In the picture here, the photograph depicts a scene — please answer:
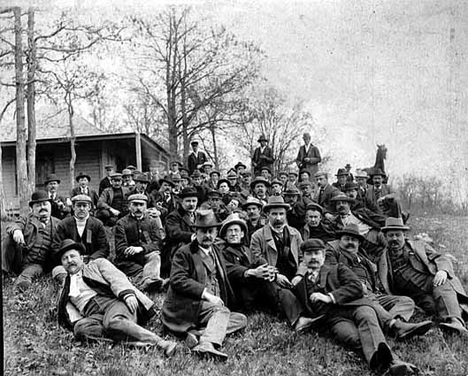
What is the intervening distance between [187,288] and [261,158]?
7562 millimetres

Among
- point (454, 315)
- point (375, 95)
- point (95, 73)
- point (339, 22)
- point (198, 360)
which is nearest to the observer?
point (198, 360)

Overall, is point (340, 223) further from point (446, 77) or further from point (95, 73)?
point (95, 73)

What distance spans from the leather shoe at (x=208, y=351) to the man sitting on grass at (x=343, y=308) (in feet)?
3.99

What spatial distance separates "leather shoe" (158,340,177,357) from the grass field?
73 millimetres

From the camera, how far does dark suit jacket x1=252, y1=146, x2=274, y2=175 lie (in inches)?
494

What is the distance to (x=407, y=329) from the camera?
5293mm

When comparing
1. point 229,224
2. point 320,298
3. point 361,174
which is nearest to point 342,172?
point 361,174

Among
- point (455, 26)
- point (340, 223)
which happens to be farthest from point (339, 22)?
point (340, 223)

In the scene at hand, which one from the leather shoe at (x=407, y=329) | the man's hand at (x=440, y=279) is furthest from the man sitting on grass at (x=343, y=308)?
the man's hand at (x=440, y=279)

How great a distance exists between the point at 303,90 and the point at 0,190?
6.35 m

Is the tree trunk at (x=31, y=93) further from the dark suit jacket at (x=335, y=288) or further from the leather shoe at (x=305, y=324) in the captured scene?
the leather shoe at (x=305, y=324)

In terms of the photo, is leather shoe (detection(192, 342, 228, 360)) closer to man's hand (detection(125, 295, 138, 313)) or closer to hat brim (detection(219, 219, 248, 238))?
man's hand (detection(125, 295, 138, 313))

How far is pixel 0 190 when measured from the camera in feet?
31.7

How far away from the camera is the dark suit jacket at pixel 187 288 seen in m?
5.31
